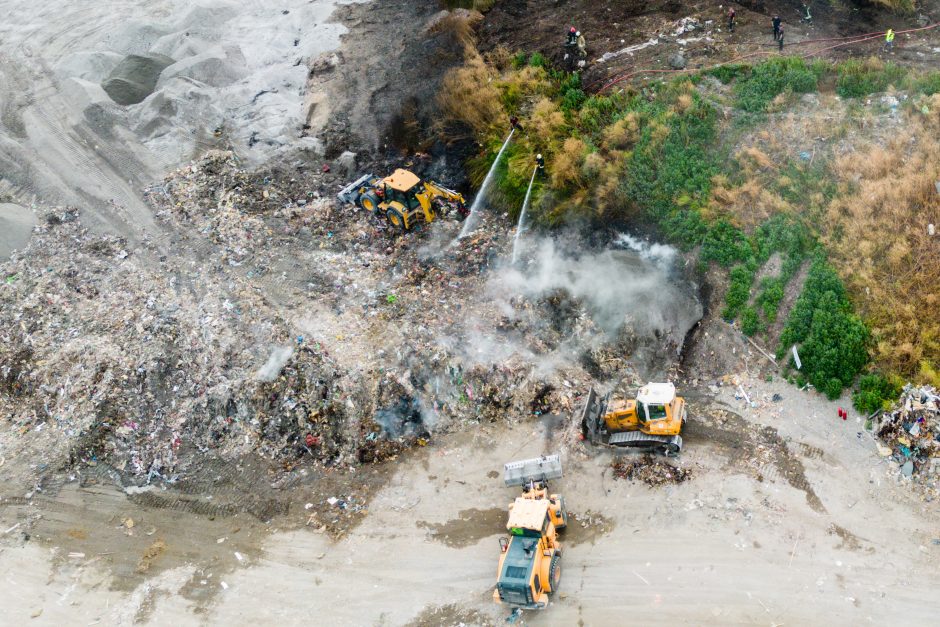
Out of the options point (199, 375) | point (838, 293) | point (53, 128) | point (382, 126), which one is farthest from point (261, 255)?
point (838, 293)

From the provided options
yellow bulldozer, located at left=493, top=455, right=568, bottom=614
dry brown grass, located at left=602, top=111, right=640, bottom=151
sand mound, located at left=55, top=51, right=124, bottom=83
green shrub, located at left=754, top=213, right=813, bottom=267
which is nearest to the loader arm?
dry brown grass, located at left=602, top=111, right=640, bottom=151

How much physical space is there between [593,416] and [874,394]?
543cm

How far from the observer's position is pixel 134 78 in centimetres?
2255

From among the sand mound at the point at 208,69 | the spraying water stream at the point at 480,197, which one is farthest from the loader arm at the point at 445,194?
the sand mound at the point at 208,69

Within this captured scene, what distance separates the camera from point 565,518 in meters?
12.8

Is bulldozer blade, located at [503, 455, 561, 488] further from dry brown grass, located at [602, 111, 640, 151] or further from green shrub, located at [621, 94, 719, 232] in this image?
dry brown grass, located at [602, 111, 640, 151]

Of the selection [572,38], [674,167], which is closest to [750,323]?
[674,167]

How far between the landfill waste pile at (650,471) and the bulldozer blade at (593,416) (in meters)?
0.75

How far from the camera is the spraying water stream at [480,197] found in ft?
59.6

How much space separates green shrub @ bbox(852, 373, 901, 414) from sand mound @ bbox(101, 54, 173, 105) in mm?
22191

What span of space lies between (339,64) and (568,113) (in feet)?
30.2

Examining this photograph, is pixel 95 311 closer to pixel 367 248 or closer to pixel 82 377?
pixel 82 377

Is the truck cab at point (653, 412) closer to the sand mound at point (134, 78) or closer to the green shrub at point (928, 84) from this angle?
the green shrub at point (928, 84)

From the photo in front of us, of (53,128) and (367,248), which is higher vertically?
(53,128)
